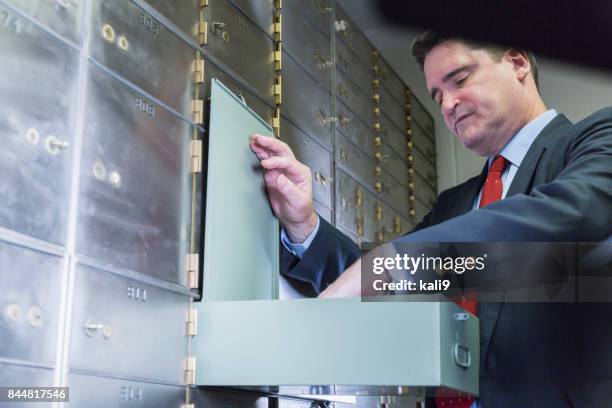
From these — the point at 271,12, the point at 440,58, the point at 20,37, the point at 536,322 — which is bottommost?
the point at 536,322

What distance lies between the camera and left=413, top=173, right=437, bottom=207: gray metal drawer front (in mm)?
4559

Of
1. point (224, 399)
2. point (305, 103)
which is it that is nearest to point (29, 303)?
point (224, 399)

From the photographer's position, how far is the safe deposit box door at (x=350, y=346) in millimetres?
1655

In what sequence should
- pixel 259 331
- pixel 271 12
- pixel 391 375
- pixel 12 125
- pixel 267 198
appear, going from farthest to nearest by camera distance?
pixel 271 12 → pixel 267 198 → pixel 259 331 → pixel 391 375 → pixel 12 125

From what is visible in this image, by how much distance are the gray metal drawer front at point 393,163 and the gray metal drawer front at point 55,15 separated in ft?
7.87

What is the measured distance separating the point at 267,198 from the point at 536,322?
94cm

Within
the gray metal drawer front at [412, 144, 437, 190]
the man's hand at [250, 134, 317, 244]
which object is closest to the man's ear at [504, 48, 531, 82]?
the man's hand at [250, 134, 317, 244]

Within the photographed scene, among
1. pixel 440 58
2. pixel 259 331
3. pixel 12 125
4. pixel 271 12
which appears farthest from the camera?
pixel 271 12

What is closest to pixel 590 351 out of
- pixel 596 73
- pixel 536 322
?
pixel 536 322

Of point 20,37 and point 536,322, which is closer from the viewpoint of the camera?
point 20,37

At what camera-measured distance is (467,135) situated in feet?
7.27

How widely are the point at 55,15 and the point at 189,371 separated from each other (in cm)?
95

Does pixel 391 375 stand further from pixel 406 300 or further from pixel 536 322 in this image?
pixel 536 322

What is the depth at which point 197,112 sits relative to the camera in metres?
2.12
